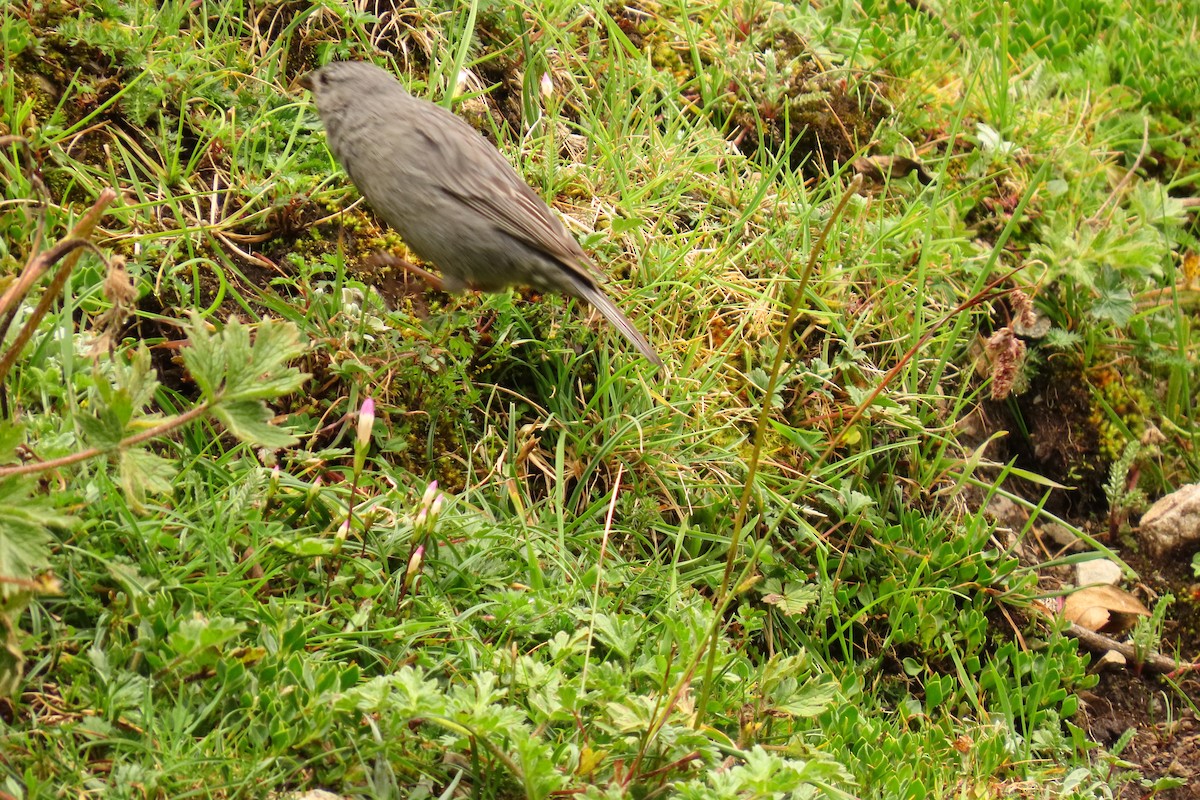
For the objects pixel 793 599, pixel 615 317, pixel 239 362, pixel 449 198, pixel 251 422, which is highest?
pixel 239 362

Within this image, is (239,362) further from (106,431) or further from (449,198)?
(449,198)

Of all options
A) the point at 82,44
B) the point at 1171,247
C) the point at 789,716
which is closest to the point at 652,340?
the point at 789,716

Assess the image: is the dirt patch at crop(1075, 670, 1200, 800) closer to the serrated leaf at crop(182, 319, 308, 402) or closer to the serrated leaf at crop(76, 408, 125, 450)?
the serrated leaf at crop(182, 319, 308, 402)

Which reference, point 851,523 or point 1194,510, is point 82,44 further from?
point 1194,510

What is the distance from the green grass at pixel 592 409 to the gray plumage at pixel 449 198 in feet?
0.70

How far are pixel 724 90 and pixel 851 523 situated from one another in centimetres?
226

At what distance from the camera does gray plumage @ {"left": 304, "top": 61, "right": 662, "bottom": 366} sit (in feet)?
13.6

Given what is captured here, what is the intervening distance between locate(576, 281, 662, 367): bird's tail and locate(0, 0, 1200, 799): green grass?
0.17 metres

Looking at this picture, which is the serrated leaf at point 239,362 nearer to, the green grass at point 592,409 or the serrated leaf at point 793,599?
the green grass at point 592,409

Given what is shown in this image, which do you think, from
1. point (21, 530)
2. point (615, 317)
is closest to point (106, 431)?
point (21, 530)

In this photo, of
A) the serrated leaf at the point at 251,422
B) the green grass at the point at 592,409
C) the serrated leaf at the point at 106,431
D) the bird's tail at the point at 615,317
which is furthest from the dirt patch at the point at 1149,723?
the serrated leaf at the point at 106,431

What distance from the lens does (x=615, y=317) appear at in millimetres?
4051

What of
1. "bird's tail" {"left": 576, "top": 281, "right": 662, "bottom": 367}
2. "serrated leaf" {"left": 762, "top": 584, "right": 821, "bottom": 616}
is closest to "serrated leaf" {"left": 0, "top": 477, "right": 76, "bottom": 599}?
"bird's tail" {"left": 576, "top": 281, "right": 662, "bottom": 367}

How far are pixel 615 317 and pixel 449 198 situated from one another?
79cm
